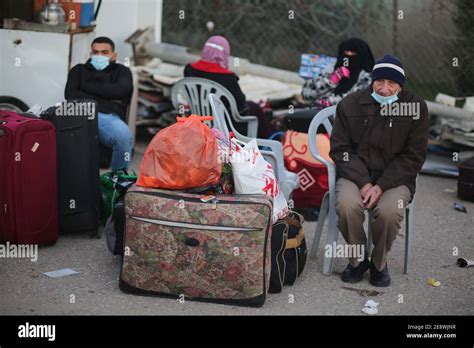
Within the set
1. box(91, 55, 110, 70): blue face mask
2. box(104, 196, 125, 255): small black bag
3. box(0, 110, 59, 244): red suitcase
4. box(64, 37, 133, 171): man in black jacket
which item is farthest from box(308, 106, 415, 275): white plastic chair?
box(91, 55, 110, 70): blue face mask

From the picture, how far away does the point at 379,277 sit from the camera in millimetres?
5172

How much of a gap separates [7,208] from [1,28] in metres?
2.61

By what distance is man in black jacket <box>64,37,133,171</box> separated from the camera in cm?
641

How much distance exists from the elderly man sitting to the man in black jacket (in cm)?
189

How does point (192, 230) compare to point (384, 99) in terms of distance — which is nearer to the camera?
point (192, 230)

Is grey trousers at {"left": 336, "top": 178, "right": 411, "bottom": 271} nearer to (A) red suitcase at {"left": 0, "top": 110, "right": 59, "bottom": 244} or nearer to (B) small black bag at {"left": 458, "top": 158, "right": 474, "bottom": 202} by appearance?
(A) red suitcase at {"left": 0, "top": 110, "right": 59, "bottom": 244}

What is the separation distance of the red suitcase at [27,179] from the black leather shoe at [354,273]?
1.90 metres

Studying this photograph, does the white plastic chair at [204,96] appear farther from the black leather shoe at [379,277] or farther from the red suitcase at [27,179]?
the black leather shoe at [379,277]

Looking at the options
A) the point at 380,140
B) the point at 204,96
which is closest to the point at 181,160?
the point at 380,140

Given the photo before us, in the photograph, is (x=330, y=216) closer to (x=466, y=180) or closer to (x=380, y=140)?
(x=380, y=140)

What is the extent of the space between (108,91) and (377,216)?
8.28 ft

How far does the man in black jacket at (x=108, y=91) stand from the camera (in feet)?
21.0

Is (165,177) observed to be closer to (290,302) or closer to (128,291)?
(128,291)
